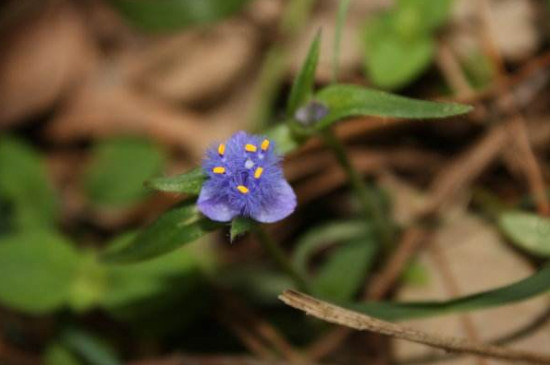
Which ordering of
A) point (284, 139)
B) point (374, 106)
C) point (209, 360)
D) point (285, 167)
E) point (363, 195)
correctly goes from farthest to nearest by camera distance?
point (285, 167)
point (209, 360)
point (363, 195)
point (284, 139)
point (374, 106)

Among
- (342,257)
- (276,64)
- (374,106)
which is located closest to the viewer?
(374,106)

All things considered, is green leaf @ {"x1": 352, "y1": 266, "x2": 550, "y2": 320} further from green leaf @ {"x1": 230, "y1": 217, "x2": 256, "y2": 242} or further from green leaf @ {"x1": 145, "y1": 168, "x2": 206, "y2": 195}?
green leaf @ {"x1": 145, "y1": 168, "x2": 206, "y2": 195}

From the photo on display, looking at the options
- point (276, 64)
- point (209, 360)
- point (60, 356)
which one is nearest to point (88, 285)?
point (60, 356)

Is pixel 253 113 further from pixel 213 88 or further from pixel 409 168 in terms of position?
pixel 409 168

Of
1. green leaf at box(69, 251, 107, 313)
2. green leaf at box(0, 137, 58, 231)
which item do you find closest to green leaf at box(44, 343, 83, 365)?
green leaf at box(69, 251, 107, 313)

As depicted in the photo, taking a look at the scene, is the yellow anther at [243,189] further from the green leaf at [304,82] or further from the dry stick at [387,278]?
the dry stick at [387,278]

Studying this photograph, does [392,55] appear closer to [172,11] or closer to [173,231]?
[172,11]
